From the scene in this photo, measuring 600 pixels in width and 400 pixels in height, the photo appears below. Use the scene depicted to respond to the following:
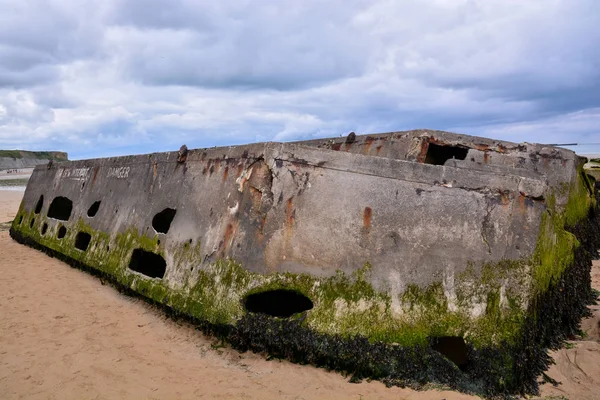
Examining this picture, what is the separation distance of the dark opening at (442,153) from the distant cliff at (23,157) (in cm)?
6100

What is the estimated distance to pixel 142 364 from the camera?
371 centimetres

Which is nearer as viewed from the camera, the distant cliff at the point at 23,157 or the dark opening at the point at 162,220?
the dark opening at the point at 162,220

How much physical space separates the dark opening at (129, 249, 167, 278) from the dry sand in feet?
1.60

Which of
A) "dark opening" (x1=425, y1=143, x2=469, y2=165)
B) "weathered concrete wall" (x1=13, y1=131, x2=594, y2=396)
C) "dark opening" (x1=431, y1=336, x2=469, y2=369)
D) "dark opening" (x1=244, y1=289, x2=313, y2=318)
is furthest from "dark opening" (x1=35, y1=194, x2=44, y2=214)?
"dark opening" (x1=431, y1=336, x2=469, y2=369)

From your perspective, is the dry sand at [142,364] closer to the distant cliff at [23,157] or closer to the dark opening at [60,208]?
the dark opening at [60,208]

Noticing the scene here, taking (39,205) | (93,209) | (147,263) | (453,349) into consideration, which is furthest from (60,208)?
(453,349)

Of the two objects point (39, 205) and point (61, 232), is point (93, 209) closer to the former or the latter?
point (61, 232)

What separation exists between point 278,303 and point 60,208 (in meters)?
6.73

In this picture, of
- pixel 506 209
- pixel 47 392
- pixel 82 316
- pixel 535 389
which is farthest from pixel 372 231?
pixel 82 316

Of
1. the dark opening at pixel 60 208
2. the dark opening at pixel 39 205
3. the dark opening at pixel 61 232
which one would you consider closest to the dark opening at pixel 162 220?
the dark opening at pixel 61 232

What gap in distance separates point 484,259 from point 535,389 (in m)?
1.03

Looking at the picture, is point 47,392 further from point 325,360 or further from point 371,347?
point 371,347

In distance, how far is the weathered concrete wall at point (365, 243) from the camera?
3301 mm

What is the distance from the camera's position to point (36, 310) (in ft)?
16.3
